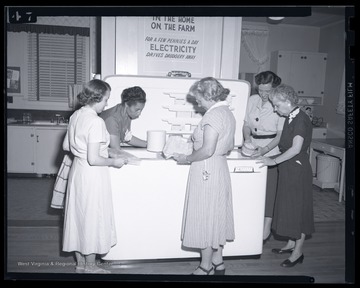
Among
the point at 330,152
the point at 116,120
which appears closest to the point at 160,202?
the point at 116,120

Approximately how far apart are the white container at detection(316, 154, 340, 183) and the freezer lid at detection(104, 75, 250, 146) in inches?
84.0

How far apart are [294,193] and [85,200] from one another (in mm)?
1229

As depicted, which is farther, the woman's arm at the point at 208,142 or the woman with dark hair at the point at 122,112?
the woman with dark hair at the point at 122,112

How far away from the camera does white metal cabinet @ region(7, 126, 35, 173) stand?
14.7 feet

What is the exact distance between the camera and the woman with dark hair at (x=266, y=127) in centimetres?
241

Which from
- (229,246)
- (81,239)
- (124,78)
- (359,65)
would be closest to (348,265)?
(229,246)

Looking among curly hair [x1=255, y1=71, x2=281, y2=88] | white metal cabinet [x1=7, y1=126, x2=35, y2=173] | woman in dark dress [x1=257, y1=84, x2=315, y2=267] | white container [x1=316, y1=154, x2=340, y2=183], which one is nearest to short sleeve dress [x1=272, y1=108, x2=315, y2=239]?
woman in dark dress [x1=257, y1=84, x2=315, y2=267]

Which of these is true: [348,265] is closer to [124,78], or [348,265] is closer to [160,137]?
[160,137]

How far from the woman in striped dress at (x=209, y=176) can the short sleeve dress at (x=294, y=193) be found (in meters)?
0.41

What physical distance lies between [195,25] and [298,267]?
178 centimetres

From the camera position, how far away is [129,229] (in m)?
2.09

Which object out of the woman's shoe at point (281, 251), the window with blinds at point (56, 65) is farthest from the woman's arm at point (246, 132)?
the window with blinds at point (56, 65)

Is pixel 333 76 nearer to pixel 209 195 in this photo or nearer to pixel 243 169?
pixel 243 169

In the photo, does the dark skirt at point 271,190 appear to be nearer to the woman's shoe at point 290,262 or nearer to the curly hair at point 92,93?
the woman's shoe at point 290,262
